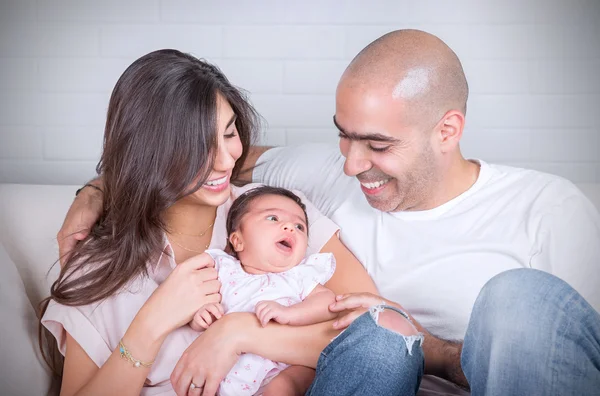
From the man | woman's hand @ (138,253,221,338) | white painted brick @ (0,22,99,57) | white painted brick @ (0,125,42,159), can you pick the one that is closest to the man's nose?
the man

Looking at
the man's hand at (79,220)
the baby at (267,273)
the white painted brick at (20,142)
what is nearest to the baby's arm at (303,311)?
the baby at (267,273)

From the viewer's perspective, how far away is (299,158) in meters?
2.47

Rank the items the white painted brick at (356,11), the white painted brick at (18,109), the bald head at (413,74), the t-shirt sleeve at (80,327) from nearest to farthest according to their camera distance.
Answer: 1. the t-shirt sleeve at (80,327)
2. the bald head at (413,74)
3. the white painted brick at (356,11)
4. the white painted brick at (18,109)

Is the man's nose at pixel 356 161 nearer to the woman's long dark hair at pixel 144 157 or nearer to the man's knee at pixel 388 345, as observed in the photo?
the woman's long dark hair at pixel 144 157

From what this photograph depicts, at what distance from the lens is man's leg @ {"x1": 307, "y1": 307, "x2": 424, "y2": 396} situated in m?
1.58

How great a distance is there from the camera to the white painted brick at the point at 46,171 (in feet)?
10.1

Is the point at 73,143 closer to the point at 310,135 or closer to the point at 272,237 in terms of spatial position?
the point at 310,135

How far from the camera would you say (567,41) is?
2.95 meters

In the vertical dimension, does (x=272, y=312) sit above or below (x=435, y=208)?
below

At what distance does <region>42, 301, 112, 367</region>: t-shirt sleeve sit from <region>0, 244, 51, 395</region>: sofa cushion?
0.17 meters

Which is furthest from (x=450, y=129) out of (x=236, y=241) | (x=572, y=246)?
(x=236, y=241)

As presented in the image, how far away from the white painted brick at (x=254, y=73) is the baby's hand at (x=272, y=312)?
4.42 ft

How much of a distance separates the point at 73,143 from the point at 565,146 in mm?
2147

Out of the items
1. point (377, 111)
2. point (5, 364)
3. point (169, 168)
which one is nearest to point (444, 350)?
point (377, 111)
